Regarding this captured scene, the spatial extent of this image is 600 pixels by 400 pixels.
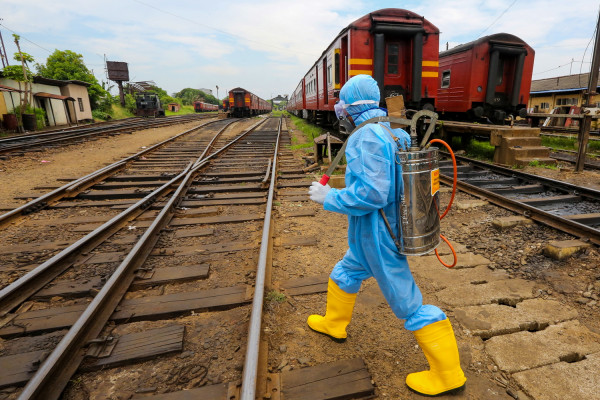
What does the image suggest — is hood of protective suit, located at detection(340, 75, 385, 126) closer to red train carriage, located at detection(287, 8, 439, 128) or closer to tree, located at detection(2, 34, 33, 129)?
red train carriage, located at detection(287, 8, 439, 128)

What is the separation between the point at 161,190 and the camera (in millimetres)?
5656

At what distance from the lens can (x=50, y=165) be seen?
8.59m

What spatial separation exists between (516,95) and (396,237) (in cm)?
1097

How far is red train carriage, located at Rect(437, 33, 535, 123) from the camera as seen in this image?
981cm

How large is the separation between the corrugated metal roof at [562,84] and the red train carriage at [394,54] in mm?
18655

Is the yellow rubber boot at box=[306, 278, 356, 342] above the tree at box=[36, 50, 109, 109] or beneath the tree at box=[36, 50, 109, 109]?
beneath

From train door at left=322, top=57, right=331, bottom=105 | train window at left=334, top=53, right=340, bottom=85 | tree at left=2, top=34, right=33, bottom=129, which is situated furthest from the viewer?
tree at left=2, top=34, right=33, bottom=129

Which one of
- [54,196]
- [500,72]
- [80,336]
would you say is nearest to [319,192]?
[80,336]

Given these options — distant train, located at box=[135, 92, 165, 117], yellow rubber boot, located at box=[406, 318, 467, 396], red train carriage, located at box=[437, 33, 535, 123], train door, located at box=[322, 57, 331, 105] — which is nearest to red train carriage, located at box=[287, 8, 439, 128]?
train door, located at box=[322, 57, 331, 105]

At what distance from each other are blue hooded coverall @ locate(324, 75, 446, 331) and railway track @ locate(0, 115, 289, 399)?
2.89ft

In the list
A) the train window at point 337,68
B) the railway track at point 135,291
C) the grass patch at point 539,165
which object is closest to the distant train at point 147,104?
the train window at point 337,68

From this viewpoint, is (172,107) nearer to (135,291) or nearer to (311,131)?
(311,131)

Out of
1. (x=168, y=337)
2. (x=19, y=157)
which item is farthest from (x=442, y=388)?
(x=19, y=157)

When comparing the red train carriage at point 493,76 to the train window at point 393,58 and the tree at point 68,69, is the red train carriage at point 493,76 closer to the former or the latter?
the train window at point 393,58
